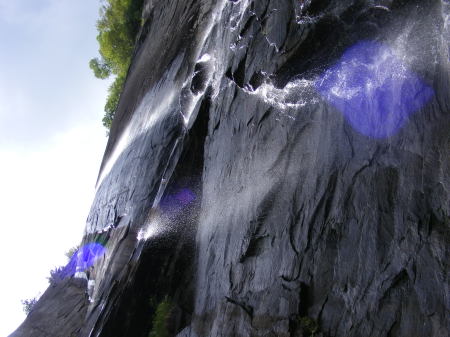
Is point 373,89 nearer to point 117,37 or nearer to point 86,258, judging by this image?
point 86,258

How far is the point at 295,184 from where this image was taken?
13.9ft

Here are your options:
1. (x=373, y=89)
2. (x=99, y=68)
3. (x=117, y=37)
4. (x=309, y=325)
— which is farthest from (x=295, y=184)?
(x=99, y=68)

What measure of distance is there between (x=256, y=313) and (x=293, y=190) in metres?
1.35

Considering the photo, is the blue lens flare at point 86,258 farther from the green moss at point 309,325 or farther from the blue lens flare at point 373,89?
the blue lens flare at point 373,89

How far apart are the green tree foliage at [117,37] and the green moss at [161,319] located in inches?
695

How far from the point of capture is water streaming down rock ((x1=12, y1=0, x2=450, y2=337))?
10.2 ft

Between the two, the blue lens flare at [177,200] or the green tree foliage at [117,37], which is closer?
the blue lens flare at [177,200]

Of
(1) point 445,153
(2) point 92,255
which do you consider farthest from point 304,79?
(2) point 92,255

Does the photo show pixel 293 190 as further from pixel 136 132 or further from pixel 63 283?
pixel 63 283

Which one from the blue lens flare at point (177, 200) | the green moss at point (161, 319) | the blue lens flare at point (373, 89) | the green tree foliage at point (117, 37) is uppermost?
the green tree foliage at point (117, 37)

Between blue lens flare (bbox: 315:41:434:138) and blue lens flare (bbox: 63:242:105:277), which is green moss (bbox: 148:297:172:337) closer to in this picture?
blue lens flare (bbox: 63:242:105:277)

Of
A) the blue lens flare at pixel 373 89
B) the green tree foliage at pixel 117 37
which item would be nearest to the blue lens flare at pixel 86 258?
the blue lens flare at pixel 373 89

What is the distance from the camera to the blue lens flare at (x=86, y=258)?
8736 millimetres

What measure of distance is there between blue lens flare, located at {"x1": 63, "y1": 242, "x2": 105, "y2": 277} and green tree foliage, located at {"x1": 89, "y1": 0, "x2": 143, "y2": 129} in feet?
41.9
